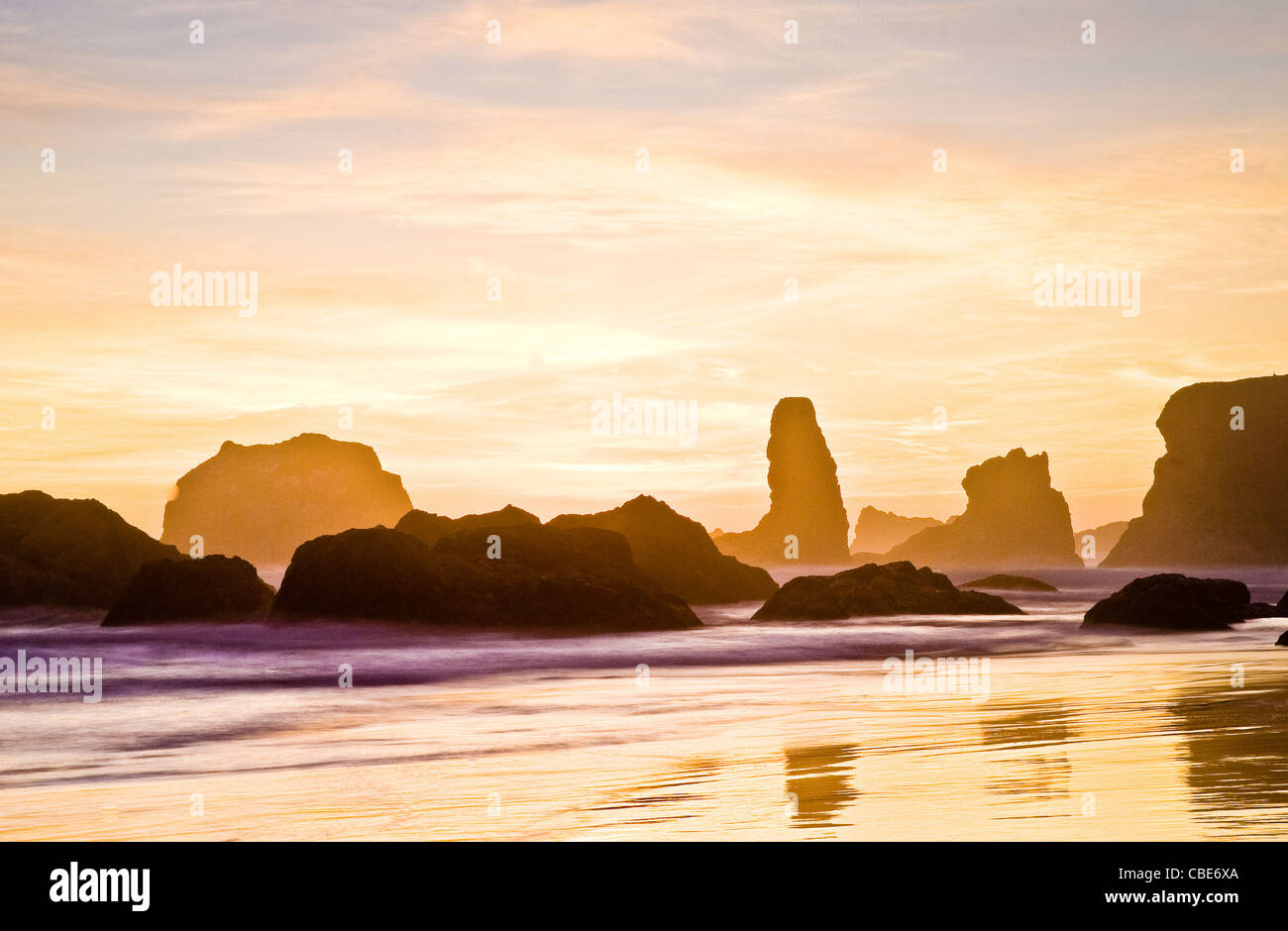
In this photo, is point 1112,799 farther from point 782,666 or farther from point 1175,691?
point 782,666

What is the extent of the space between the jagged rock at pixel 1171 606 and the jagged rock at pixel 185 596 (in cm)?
3411

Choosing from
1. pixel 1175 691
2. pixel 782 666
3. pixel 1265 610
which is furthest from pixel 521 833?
pixel 1265 610

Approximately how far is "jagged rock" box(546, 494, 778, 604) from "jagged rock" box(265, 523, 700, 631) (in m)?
32.5

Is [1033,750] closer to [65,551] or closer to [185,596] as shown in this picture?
[185,596]

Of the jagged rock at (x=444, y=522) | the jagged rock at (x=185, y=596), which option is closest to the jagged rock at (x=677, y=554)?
the jagged rock at (x=444, y=522)

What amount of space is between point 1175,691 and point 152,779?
16883 mm

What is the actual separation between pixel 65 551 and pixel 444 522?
19.5m

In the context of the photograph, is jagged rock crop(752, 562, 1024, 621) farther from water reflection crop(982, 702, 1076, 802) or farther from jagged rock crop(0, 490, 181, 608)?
water reflection crop(982, 702, 1076, 802)

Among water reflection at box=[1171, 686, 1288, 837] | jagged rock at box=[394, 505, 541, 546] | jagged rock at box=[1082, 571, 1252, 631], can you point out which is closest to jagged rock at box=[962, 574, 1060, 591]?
jagged rock at box=[394, 505, 541, 546]

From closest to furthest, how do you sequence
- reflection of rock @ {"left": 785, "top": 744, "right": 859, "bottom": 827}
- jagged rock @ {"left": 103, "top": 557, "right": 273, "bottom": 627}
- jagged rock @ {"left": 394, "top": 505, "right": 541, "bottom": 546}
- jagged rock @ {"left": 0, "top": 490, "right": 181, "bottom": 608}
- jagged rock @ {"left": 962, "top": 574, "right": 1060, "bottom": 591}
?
reflection of rock @ {"left": 785, "top": 744, "right": 859, "bottom": 827}, jagged rock @ {"left": 103, "top": 557, "right": 273, "bottom": 627}, jagged rock @ {"left": 0, "top": 490, "right": 181, "bottom": 608}, jagged rock @ {"left": 394, "top": 505, "right": 541, "bottom": 546}, jagged rock @ {"left": 962, "top": 574, "right": 1060, "bottom": 591}

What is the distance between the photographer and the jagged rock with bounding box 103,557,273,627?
162 feet

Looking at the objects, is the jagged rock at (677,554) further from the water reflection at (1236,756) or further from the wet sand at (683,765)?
the water reflection at (1236,756)

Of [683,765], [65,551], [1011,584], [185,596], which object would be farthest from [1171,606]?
[1011,584]
